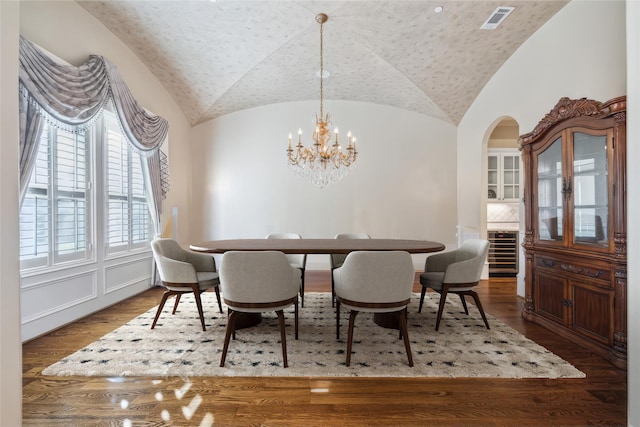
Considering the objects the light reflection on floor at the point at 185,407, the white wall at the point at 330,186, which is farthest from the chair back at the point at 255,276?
the white wall at the point at 330,186

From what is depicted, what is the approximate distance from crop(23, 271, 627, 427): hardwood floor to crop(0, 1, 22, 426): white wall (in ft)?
1.70

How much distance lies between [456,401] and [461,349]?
0.67 m

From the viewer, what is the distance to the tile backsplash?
5.20 metres

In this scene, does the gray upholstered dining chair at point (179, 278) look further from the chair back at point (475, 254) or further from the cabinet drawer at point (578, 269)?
the cabinet drawer at point (578, 269)

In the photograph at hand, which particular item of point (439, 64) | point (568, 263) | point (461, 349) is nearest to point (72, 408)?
point (461, 349)

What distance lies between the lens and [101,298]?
322 centimetres

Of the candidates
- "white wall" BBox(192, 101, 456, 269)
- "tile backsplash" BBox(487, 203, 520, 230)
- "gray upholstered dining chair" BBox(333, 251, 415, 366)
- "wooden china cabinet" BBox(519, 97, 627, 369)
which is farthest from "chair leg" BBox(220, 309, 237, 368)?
"tile backsplash" BBox(487, 203, 520, 230)

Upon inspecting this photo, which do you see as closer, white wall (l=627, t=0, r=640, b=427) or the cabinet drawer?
white wall (l=627, t=0, r=640, b=427)

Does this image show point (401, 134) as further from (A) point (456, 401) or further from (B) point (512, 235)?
(A) point (456, 401)

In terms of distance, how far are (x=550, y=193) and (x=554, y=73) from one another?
1425 mm

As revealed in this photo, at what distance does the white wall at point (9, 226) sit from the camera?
1.12 metres

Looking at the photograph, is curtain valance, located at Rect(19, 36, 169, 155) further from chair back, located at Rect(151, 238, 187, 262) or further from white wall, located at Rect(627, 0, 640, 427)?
white wall, located at Rect(627, 0, 640, 427)

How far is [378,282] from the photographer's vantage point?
1955 mm

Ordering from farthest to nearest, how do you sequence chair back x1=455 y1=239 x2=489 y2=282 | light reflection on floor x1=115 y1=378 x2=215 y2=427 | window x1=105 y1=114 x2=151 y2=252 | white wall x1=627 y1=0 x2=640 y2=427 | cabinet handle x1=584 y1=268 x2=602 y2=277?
window x1=105 y1=114 x2=151 y2=252, chair back x1=455 y1=239 x2=489 y2=282, cabinet handle x1=584 y1=268 x2=602 y2=277, light reflection on floor x1=115 y1=378 x2=215 y2=427, white wall x1=627 y1=0 x2=640 y2=427
